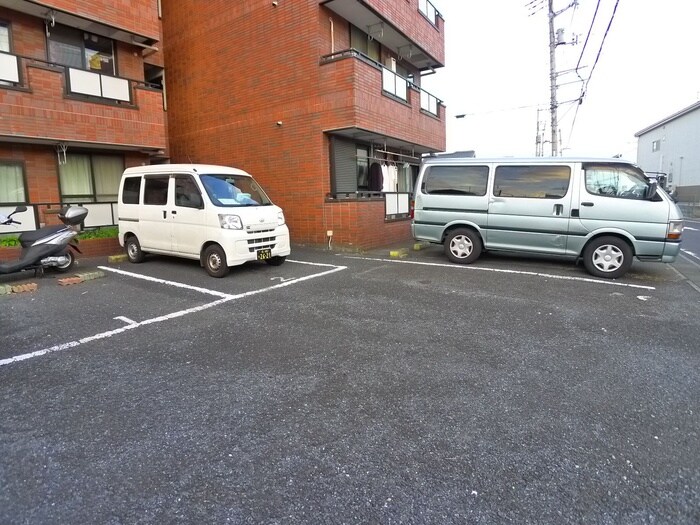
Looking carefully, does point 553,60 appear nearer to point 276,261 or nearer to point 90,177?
point 276,261

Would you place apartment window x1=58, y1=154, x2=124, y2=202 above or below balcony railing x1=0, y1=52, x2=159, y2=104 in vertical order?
below

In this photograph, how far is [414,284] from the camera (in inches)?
256

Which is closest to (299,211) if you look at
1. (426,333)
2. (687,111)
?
(426,333)

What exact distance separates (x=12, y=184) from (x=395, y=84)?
9817 millimetres

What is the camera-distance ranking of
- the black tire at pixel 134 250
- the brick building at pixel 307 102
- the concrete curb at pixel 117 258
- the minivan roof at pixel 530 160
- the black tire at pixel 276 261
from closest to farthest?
the minivan roof at pixel 530 160, the black tire at pixel 276 261, the black tire at pixel 134 250, the concrete curb at pixel 117 258, the brick building at pixel 307 102

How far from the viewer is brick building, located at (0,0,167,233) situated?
8.46 m

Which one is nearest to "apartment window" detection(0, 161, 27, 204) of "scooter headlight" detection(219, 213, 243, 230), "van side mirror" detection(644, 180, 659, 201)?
"scooter headlight" detection(219, 213, 243, 230)

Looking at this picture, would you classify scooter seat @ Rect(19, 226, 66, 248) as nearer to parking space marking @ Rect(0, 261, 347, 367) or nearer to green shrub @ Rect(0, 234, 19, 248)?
parking space marking @ Rect(0, 261, 347, 367)

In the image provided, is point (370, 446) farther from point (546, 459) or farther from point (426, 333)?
point (426, 333)

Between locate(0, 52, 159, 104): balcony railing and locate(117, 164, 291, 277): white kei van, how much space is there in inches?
110

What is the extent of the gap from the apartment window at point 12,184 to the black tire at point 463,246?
9565 millimetres

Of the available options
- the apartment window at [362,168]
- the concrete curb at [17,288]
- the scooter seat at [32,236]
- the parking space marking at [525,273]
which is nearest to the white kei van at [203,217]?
the scooter seat at [32,236]

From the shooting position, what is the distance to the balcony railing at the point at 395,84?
373 inches

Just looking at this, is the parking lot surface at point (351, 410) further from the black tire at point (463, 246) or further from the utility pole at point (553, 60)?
the utility pole at point (553, 60)
